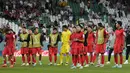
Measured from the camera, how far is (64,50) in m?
29.6

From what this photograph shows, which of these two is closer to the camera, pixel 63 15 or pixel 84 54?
pixel 84 54

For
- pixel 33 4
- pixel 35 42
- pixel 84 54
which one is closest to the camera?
pixel 84 54

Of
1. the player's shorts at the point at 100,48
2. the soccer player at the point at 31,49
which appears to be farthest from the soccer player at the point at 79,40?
the soccer player at the point at 31,49

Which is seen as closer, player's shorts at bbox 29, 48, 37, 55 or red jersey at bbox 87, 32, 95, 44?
red jersey at bbox 87, 32, 95, 44

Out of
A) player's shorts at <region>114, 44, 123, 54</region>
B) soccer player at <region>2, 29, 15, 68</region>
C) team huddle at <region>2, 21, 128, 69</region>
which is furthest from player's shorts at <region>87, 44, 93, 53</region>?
soccer player at <region>2, 29, 15, 68</region>

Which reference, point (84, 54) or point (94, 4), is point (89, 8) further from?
point (84, 54)

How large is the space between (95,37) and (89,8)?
2345 cm

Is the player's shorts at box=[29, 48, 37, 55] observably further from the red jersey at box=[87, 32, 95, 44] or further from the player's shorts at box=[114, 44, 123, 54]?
the player's shorts at box=[114, 44, 123, 54]

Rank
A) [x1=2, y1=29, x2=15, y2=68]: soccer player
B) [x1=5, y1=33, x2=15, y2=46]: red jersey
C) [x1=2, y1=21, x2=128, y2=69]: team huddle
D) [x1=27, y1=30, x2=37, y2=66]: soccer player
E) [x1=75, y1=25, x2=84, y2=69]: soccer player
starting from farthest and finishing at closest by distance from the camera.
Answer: [x1=27, y1=30, x2=37, y2=66]: soccer player, [x1=5, y1=33, x2=15, y2=46]: red jersey, [x1=2, y1=29, x2=15, y2=68]: soccer player, [x1=2, y1=21, x2=128, y2=69]: team huddle, [x1=75, y1=25, x2=84, y2=69]: soccer player

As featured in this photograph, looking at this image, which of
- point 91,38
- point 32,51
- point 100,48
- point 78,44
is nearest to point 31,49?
point 32,51

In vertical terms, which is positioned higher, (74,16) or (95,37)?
(74,16)

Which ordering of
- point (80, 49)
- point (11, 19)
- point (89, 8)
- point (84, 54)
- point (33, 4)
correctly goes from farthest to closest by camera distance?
point (89, 8), point (33, 4), point (11, 19), point (84, 54), point (80, 49)

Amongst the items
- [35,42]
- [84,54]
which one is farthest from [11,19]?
[84,54]

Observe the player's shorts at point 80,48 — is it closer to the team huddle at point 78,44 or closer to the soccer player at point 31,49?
the team huddle at point 78,44
